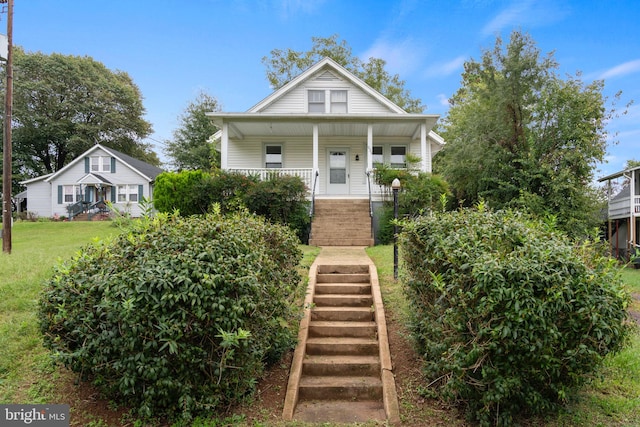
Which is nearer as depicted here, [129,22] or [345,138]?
[129,22]

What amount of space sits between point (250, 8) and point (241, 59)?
3223 mm

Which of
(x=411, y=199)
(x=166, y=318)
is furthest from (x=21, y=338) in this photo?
(x=411, y=199)

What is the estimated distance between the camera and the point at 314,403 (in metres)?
4.13

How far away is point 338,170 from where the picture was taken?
57.5 feet

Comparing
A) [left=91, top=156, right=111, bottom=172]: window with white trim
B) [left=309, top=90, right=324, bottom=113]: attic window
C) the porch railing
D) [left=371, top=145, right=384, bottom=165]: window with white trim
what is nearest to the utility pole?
the porch railing

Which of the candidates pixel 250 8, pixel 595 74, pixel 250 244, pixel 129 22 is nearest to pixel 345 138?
pixel 250 8

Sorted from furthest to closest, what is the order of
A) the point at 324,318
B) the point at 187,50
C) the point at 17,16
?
the point at 187,50, the point at 17,16, the point at 324,318

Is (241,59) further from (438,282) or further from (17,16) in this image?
(438,282)

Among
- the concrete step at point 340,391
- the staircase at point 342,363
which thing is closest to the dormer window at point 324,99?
the staircase at point 342,363

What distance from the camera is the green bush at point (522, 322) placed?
3.01 m

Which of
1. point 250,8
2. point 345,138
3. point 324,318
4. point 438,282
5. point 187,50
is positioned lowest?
point 324,318

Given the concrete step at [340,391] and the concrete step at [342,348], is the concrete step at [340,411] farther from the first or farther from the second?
the concrete step at [342,348]

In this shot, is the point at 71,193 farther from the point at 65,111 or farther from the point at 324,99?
the point at 324,99

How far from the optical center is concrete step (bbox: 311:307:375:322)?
568 centimetres
